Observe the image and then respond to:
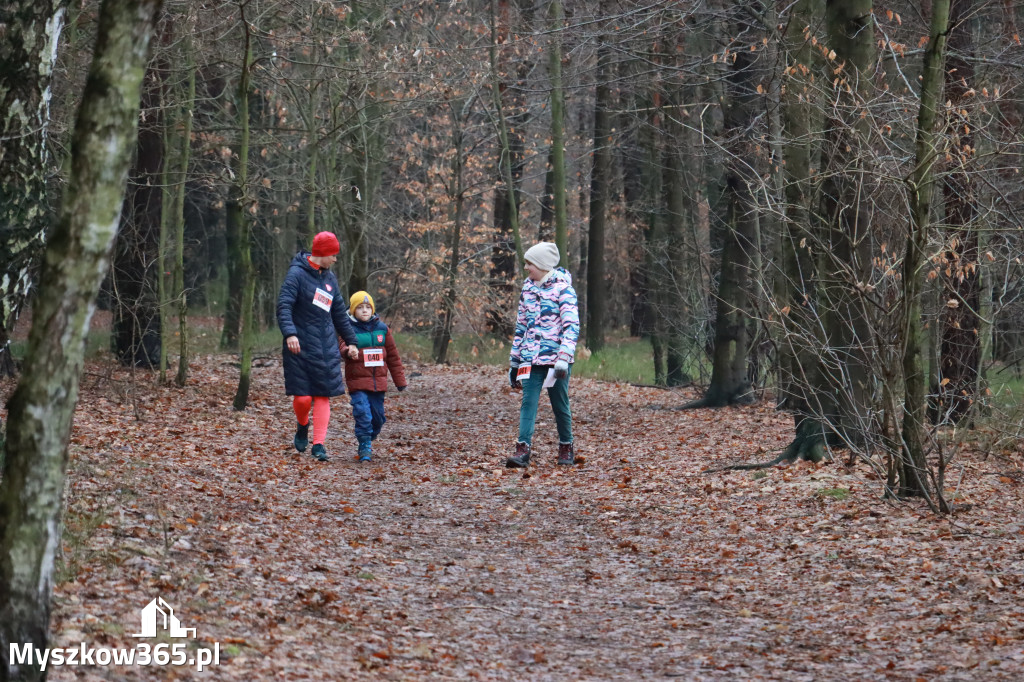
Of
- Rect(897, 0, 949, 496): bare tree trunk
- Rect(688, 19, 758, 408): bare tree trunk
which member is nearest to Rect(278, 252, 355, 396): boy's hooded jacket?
Rect(897, 0, 949, 496): bare tree trunk

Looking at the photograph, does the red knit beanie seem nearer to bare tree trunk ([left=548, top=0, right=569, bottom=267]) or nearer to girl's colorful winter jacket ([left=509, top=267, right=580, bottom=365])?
girl's colorful winter jacket ([left=509, top=267, right=580, bottom=365])

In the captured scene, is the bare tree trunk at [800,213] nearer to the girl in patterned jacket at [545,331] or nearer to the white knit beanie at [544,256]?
the girl in patterned jacket at [545,331]

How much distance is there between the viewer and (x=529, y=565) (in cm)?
693

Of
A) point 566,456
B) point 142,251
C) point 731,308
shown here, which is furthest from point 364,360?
point 731,308

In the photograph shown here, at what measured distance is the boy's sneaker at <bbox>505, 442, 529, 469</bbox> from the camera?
10.7 m

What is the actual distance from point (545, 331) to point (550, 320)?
0.12m

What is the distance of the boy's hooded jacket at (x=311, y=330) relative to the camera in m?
10.4

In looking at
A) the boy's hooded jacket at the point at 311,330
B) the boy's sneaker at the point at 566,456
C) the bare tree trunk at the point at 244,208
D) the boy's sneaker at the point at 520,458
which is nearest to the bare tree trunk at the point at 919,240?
the boy's sneaker at the point at 566,456

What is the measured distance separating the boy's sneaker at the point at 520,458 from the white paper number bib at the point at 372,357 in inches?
66.6

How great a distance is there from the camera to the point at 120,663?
13.2 ft

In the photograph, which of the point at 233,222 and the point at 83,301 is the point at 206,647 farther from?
the point at 233,222

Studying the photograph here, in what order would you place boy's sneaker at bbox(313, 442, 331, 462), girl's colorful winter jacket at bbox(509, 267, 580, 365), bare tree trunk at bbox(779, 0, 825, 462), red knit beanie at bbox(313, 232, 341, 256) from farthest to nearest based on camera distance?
boy's sneaker at bbox(313, 442, 331, 462) < red knit beanie at bbox(313, 232, 341, 256) < girl's colorful winter jacket at bbox(509, 267, 580, 365) < bare tree trunk at bbox(779, 0, 825, 462)

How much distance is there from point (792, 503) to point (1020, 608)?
3.01m

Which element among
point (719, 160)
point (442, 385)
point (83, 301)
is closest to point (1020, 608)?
point (83, 301)
